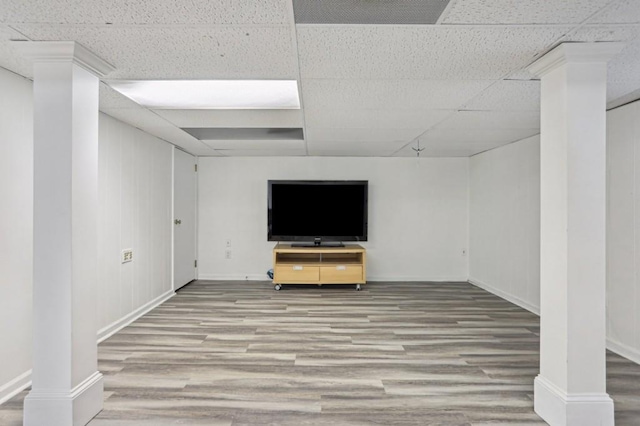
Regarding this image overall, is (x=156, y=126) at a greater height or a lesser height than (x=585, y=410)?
greater

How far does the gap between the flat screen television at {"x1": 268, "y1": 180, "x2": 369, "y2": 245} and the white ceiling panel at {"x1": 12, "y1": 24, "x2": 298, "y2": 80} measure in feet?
10.9

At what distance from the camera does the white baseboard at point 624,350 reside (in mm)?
2824

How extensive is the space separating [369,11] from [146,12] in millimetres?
958

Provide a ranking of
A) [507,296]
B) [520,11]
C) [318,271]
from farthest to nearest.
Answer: [318,271] < [507,296] < [520,11]

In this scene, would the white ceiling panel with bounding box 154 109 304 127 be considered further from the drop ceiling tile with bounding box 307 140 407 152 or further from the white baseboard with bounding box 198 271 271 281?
the white baseboard with bounding box 198 271 271 281

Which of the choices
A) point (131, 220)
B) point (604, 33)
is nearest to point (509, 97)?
point (604, 33)

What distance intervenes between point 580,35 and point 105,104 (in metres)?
3.25

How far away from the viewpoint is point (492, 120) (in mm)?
3451

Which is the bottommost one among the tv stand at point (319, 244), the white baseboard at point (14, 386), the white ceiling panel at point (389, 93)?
the white baseboard at point (14, 386)

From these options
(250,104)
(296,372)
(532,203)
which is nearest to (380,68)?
(250,104)

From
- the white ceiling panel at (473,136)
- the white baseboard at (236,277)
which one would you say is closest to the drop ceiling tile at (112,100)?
the white ceiling panel at (473,136)

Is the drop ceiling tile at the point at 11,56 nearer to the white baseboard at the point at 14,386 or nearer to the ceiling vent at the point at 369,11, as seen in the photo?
the ceiling vent at the point at 369,11

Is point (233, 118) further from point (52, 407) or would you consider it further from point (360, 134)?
point (52, 407)

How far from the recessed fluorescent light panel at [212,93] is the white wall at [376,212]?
2770 mm
